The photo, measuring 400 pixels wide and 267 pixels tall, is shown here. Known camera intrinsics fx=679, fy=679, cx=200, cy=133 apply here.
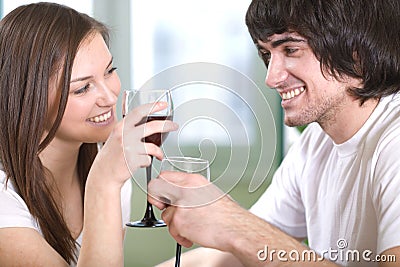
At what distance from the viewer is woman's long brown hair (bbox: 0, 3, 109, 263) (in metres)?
1.73

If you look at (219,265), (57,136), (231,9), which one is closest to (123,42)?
(231,9)

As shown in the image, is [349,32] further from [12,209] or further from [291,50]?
[12,209]

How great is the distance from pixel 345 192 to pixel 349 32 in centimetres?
42

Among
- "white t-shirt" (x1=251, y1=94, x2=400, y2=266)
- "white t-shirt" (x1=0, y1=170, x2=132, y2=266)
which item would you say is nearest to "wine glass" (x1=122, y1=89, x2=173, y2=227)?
"white t-shirt" (x1=0, y1=170, x2=132, y2=266)

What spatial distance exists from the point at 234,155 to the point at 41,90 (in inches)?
28.5

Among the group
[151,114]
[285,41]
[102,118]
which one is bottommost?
[102,118]

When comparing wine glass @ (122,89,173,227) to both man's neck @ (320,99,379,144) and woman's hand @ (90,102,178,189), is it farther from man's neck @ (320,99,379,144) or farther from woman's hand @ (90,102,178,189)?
man's neck @ (320,99,379,144)

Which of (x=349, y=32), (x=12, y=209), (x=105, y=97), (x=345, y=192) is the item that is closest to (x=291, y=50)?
(x=349, y=32)

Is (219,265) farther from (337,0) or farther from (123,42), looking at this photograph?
(123,42)

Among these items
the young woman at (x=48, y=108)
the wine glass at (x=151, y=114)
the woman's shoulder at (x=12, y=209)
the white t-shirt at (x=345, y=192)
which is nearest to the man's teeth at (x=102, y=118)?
the young woman at (x=48, y=108)

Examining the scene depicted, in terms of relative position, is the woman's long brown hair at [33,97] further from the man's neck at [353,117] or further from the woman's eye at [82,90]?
the man's neck at [353,117]

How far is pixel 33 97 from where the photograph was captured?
5.75 feet

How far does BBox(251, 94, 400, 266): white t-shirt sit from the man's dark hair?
3.0 inches

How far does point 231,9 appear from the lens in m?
3.99
